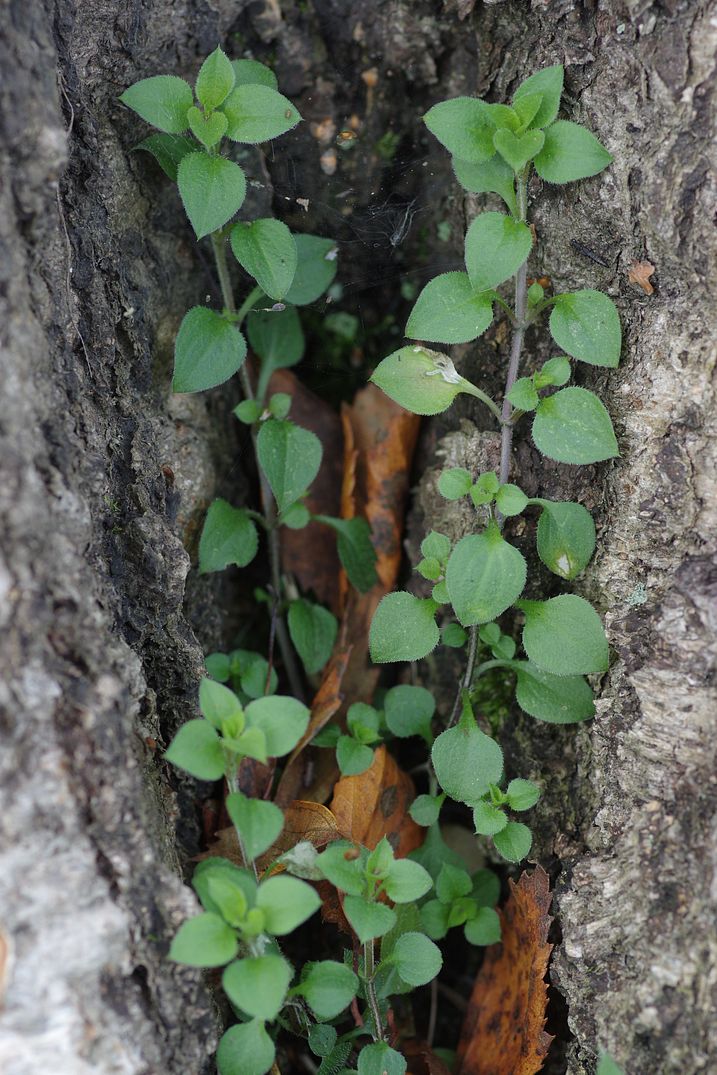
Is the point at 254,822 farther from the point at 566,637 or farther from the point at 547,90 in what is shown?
the point at 547,90

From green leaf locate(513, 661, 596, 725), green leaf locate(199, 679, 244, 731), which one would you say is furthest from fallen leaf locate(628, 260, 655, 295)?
green leaf locate(199, 679, 244, 731)

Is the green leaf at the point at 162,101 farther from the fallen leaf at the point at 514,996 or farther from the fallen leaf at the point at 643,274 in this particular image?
the fallen leaf at the point at 514,996

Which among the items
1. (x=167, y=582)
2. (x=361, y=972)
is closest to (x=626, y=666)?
(x=361, y=972)

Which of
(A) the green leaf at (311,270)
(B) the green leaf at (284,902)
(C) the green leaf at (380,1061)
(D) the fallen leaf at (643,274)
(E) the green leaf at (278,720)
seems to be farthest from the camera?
(A) the green leaf at (311,270)

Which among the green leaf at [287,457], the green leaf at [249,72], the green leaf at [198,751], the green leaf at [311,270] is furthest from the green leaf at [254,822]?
the green leaf at [249,72]

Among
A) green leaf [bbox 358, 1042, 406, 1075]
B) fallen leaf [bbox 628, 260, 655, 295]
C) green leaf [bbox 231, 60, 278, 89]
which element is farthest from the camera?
green leaf [bbox 231, 60, 278, 89]

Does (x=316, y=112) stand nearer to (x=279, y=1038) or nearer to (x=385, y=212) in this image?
(x=385, y=212)

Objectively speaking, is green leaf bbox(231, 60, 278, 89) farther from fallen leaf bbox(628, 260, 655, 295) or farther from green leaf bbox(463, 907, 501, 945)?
green leaf bbox(463, 907, 501, 945)
